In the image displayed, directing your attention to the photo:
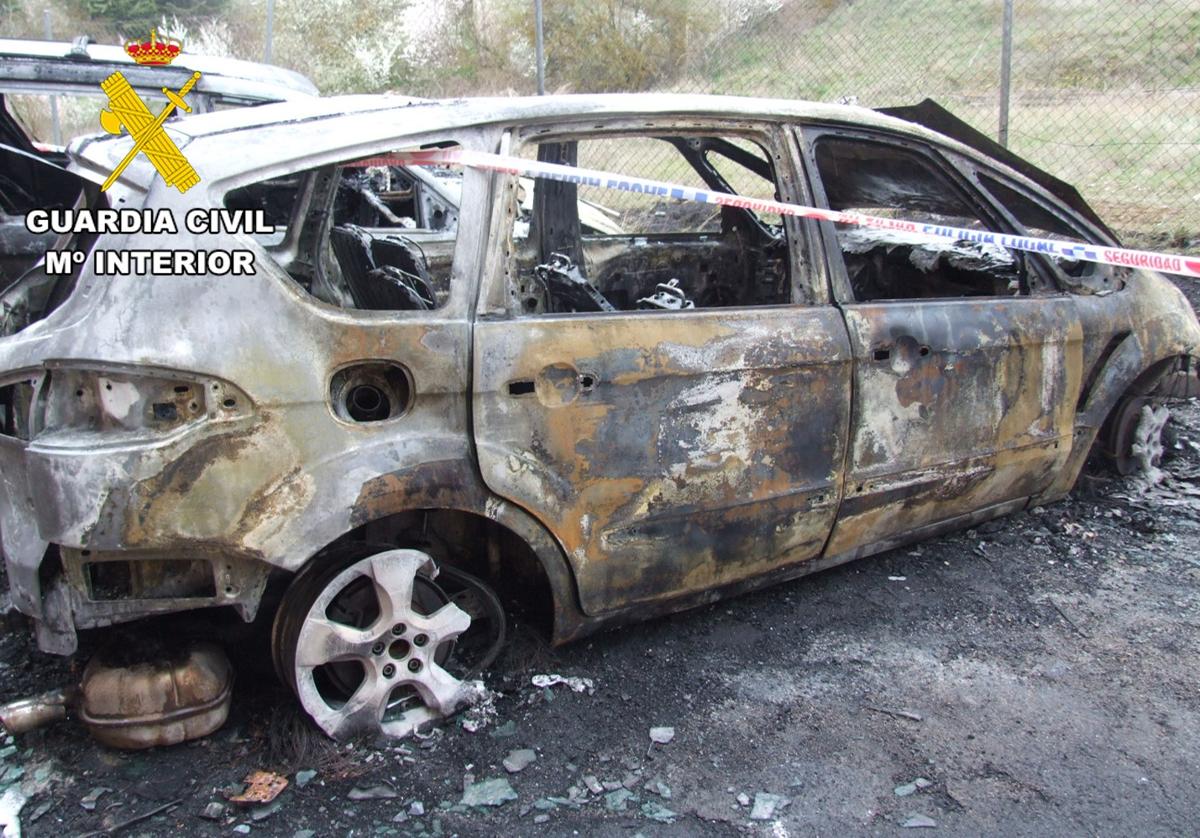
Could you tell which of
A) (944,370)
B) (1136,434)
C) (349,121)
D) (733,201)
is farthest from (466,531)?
(1136,434)

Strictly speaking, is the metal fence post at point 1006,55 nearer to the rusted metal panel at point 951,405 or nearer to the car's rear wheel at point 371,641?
the rusted metal panel at point 951,405

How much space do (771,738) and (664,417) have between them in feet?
3.14

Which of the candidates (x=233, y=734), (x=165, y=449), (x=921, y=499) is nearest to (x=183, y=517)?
(x=165, y=449)

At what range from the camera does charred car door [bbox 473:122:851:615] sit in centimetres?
251

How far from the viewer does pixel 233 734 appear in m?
2.58

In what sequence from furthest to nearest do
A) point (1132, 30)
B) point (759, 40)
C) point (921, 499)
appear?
1. point (759, 40)
2. point (1132, 30)
3. point (921, 499)

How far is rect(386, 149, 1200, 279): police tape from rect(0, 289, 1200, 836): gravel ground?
1212mm

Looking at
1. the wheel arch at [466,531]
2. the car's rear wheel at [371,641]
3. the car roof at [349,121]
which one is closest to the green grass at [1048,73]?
the car roof at [349,121]

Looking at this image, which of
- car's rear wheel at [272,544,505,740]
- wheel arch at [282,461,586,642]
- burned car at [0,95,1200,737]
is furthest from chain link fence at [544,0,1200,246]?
car's rear wheel at [272,544,505,740]

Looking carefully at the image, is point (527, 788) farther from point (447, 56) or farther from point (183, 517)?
point (447, 56)

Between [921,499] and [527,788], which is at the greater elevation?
[921,499]

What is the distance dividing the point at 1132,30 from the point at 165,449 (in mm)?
9306

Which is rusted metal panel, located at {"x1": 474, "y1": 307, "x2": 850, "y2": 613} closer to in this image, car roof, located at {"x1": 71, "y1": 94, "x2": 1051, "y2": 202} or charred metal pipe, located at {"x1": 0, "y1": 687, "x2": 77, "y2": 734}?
car roof, located at {"x1": 71, "y1": 94, "x2": 1051, "y2": 202}

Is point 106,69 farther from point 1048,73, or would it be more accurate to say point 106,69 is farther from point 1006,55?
point 1048,73
